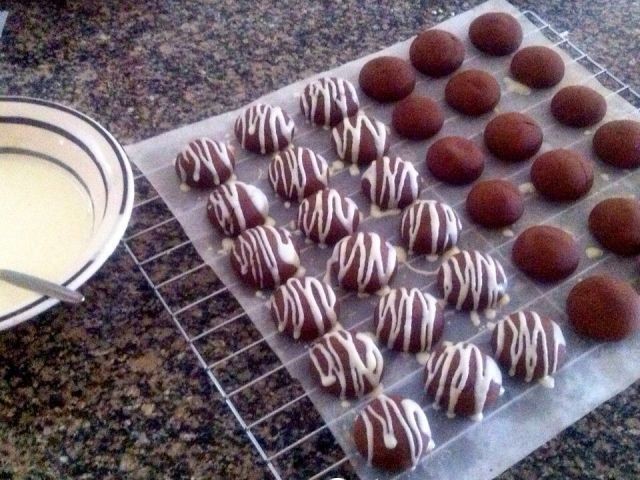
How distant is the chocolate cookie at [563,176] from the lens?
914 millimetres

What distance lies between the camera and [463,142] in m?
0.95

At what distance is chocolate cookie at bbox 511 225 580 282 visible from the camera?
0.83 m

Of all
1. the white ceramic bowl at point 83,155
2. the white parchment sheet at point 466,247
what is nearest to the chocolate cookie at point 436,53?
the white parchment sheet at point 466,247

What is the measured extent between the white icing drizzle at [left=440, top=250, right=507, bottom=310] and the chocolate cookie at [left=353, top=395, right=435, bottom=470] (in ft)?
0.51

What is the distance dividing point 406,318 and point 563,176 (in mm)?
299

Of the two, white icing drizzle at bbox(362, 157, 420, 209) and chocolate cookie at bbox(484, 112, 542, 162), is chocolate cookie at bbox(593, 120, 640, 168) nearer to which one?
chocolate cookie at bbox(484, 112, 542, 162)

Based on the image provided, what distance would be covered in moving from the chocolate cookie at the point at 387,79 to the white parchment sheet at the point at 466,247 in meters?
0.02

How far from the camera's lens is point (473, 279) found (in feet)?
2.63

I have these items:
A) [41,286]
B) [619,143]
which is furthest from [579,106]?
[41,286]

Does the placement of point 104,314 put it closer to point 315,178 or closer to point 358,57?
point 315,178

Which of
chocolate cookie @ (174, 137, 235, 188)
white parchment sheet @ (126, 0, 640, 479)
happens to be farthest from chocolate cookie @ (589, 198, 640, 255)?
chocolate cookie @ (174, 137, 235, 188)

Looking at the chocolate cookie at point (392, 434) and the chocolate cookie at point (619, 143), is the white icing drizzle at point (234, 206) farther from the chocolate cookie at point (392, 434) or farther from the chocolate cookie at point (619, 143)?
the chocolate cookie at point (619, 143)

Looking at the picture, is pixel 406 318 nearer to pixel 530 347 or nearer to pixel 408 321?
pixel 408 321

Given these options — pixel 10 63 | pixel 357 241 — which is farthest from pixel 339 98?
pixel 10 63
